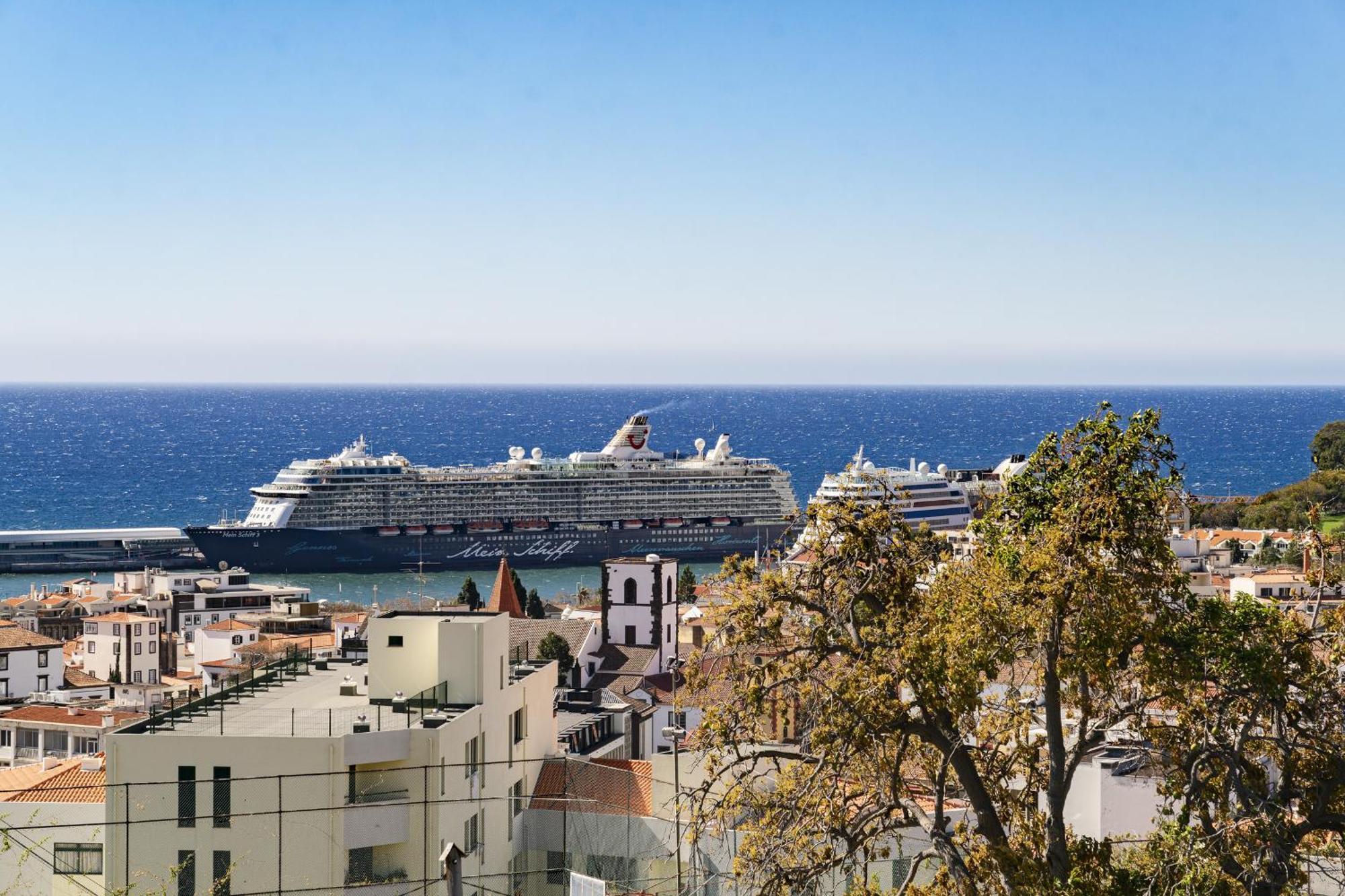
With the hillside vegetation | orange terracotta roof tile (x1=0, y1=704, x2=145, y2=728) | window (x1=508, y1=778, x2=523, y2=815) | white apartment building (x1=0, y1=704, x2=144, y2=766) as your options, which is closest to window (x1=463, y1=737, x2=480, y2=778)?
window (x1=508, y1=778, x2=523, y2=815)

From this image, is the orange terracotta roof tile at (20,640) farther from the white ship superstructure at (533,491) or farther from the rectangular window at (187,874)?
the white ship superstructure at (533,491)

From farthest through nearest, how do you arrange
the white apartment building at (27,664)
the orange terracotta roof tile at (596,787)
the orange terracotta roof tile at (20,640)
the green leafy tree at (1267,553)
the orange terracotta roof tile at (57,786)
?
the green leafy tree at (1267,553) → the orange terracotta roof tile at (20,640) → the white apartment building at (27,664) → the orange terracotta roof tile at (57,786) → the orange terracotta roof tile at (596,787)

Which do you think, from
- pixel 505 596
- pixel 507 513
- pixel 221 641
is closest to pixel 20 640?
pixel 221 641

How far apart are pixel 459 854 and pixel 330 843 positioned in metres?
6.42

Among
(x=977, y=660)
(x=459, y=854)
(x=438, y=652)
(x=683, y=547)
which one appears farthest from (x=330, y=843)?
(x=683, y=547)

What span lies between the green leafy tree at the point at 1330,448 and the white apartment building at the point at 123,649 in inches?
2388

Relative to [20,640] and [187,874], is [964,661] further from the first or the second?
[20,640]

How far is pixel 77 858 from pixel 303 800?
101 inches

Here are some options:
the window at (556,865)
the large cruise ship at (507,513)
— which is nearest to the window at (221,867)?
the window at (556,865)

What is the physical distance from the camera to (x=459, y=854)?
9875 millimetres

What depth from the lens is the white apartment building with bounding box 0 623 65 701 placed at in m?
37.2

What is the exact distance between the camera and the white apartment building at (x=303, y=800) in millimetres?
15719

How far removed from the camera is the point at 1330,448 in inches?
3543

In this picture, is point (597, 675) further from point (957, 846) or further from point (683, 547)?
point (683, 547)
